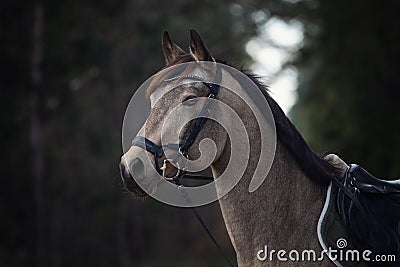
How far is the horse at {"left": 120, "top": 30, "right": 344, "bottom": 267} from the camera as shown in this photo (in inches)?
151

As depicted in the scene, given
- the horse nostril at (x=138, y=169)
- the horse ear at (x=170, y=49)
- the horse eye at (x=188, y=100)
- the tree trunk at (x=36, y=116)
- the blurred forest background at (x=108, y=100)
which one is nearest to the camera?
the horse nostril at (x=138, y=169)

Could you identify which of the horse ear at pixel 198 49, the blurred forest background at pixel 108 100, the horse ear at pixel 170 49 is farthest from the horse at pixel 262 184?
the blurred forest background at pixel 108 100

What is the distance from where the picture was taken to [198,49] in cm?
398

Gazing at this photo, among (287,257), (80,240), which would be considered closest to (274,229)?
(287,257)

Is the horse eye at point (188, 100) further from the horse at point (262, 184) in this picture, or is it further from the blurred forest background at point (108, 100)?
the blurred forest background at point (108, 100)

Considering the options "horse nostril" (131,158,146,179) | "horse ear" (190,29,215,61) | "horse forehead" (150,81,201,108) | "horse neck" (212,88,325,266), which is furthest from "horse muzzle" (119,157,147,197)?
"horse ear" (190,29,215,61)

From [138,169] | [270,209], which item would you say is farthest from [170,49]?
[270,209]

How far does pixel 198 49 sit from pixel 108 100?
1687 centimetres

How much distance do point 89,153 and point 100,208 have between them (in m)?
1.94

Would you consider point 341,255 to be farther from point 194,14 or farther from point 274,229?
point 194,14

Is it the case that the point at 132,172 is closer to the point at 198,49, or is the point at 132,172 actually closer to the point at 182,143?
the point at 182,143

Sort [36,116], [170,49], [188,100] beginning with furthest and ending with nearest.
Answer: [36,116]
[170,49]
[188,100]

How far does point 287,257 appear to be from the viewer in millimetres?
3818

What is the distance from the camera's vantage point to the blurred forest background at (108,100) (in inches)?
615
